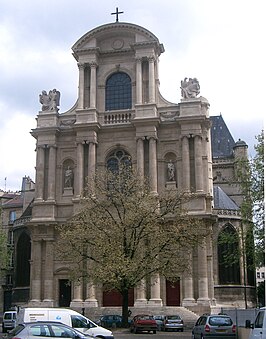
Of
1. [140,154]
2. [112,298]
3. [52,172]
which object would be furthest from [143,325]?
[52,172]

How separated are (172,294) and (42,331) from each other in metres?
25.6

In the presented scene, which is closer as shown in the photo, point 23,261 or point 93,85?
point 93,85

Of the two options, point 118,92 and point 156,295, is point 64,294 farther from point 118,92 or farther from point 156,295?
point 118,92

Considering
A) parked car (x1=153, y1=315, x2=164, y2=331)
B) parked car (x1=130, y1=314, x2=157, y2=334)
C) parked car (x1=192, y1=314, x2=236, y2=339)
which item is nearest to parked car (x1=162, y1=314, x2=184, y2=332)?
parked car (x1=153, y1=315, x2=164, y2=331)

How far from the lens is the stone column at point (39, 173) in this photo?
4456 cm

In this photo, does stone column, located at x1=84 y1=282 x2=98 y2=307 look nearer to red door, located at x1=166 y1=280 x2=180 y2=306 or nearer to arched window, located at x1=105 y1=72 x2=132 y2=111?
red door, located at x1=166 y1=280 x2=180 y2=306

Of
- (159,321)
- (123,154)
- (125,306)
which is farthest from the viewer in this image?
(123,154)

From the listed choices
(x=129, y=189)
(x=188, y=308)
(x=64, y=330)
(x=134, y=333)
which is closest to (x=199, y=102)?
(x=129, y=189)

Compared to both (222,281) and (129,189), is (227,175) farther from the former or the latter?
(129,189)

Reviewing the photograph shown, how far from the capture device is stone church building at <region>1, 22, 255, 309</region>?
135 feet

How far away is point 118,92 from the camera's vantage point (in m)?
46.6

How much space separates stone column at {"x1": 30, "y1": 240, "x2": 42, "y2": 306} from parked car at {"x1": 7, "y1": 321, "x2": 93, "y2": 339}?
85.5ft

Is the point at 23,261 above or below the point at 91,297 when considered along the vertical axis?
above

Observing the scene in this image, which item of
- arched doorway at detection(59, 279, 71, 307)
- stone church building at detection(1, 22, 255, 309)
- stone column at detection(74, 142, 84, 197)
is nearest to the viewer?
stone church building at detection(1, 22, 255, 309)
